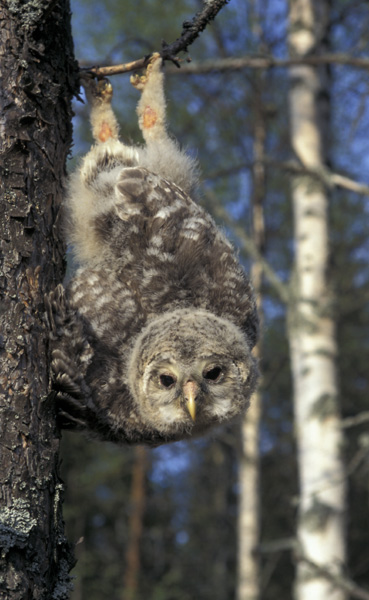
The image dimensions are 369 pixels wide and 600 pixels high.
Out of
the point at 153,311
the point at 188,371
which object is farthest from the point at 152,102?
the point at 188,371

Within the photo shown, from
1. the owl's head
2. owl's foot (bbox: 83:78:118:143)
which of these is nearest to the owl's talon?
owl's foot (bbox: 83:78:118:143)

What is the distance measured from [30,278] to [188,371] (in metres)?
0.97

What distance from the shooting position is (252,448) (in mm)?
9438

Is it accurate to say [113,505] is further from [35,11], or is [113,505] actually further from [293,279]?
[35,11]

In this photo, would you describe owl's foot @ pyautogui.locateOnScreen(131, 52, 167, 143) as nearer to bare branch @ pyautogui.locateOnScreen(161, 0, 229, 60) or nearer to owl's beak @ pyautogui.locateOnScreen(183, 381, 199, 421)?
bare branch @ pyautogui.locateOnScreen(161, 0, 229, 60)

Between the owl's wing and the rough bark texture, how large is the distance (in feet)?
0.19

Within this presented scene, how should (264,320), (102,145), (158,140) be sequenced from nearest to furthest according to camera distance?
1. (102,145)
2. (158,140)
3. (264,320)

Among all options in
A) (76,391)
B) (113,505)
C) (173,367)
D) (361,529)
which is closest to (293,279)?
Answer: (173,367)

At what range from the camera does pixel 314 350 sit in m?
6.17

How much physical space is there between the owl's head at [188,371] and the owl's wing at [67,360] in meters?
0.35

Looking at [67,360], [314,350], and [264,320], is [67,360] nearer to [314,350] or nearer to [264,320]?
[314,350]

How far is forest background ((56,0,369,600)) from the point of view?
894cm

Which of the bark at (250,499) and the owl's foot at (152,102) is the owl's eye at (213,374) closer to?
the owl's foot at (152,102)

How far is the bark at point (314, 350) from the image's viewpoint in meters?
5.71
